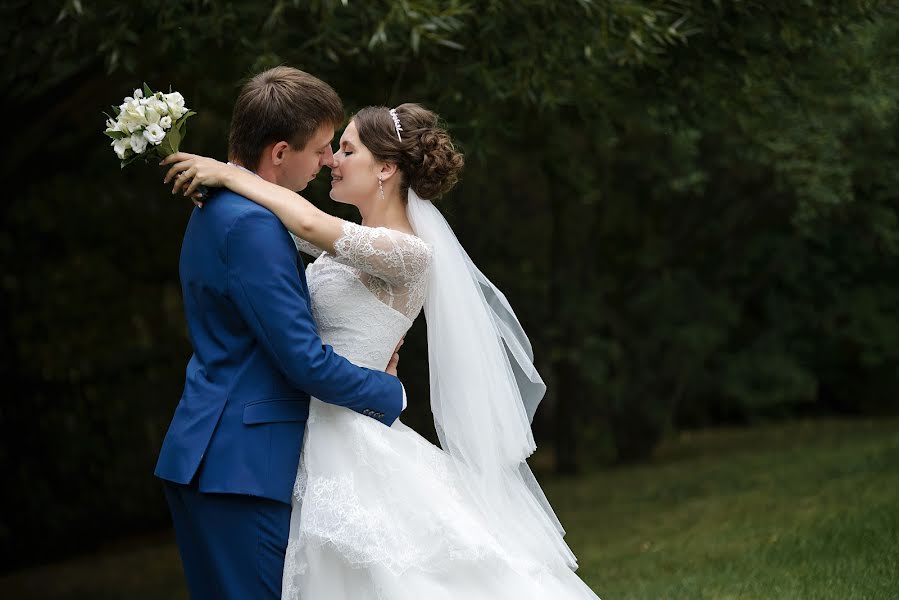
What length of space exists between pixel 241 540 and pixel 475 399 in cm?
86

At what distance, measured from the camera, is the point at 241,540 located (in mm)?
3047

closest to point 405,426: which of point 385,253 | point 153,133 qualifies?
point 385,253

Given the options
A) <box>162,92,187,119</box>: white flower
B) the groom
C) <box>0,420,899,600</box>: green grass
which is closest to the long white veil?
the groom

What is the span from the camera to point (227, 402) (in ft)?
9.93

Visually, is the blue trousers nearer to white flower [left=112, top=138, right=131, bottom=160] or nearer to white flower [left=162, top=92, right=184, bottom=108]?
white flower [left=112, top=138, right=131, bottom=160]

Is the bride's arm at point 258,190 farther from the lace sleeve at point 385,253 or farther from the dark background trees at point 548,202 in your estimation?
the dark background trees at point 548,202

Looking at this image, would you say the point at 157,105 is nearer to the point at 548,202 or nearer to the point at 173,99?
the point at 173,99

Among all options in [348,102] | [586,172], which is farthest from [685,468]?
[348,102]

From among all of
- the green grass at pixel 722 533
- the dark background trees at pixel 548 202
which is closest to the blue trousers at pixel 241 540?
the dark background trees at pixel 548 202

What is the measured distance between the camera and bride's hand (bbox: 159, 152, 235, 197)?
10.1 ft

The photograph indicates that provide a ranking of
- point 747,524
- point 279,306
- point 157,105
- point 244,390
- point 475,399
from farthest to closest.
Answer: point 747,524, point 475,399, point 157,105, point 244,390, point 279,306

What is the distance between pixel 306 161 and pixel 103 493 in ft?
29.5

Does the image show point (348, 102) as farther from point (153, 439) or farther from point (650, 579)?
point (153, 439)

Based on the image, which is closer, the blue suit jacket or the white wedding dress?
the blue suit jacket
